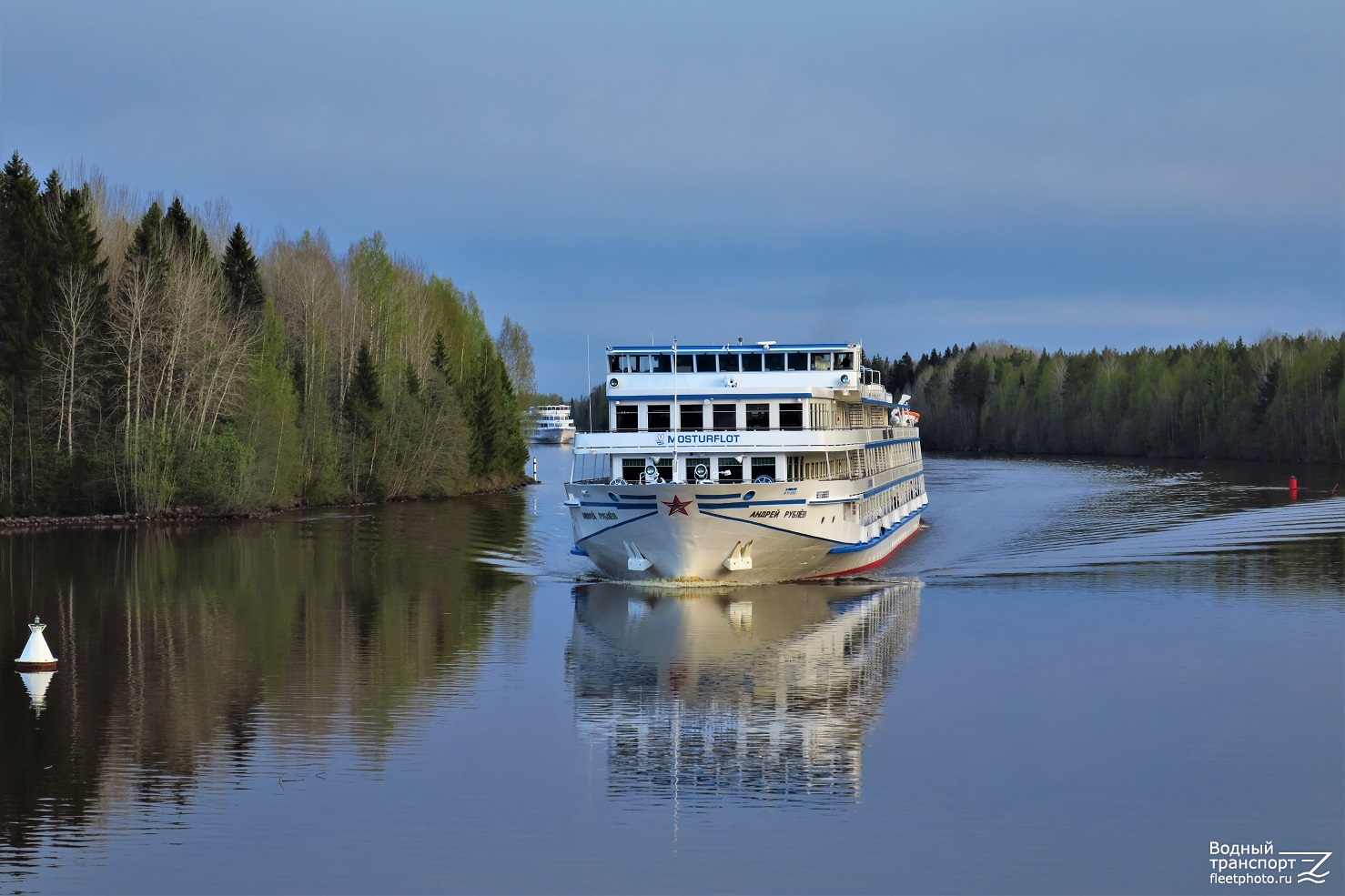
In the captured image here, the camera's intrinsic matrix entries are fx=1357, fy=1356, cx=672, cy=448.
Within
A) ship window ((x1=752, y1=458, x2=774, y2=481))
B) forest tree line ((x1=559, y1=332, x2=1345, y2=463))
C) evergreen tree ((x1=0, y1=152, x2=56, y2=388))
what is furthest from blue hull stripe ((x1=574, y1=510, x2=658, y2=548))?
forest tree line ((x1=559, y1=332, x2=1345, y2=463))

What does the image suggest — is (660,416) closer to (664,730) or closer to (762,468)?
(762,468)

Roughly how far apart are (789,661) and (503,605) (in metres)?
12.6

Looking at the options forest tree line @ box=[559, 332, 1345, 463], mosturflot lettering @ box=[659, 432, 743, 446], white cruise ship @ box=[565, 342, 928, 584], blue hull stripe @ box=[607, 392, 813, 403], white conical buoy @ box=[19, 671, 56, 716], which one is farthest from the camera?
forest tree line @ box=[559, 332, 1345, 463]

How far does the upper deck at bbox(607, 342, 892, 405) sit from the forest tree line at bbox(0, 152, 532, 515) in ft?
118

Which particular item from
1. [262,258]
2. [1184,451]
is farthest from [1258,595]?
[1184,451]

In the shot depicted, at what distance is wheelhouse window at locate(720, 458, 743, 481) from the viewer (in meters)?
44.3

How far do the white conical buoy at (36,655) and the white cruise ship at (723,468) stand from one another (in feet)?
53.6

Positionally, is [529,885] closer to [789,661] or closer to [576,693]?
[576,693]

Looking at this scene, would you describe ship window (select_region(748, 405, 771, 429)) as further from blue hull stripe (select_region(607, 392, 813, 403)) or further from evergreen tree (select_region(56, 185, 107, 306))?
evergreen tree (select_region(56, 185, 107, 306))

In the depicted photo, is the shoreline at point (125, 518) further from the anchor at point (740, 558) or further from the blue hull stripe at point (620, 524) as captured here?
the anchor at point (740, 558)

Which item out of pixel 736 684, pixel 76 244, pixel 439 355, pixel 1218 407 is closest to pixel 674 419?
pixel 736 684

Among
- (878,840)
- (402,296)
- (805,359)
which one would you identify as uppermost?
(402,296)

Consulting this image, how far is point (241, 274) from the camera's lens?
284 ft

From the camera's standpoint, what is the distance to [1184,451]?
16738 centimetres
